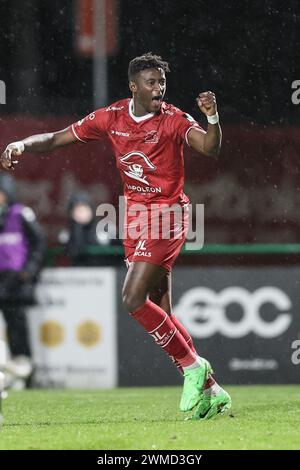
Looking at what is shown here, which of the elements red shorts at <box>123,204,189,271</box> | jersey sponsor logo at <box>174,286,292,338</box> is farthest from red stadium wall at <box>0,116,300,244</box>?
red shorts at <box>123,204,189,271</box>

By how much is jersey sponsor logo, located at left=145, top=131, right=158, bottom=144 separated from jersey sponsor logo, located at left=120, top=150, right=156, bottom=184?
0.09 m

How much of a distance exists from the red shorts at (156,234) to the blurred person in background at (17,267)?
4.26 metres

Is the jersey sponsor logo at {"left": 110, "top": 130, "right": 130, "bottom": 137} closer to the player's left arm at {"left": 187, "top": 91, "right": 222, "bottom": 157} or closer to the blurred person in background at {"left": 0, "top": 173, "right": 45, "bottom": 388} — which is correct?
the player's left arm at {"left": 187, "top": 91, "right": 222, "bottom": 157}

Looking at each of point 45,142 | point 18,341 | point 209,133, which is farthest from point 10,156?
point 18,341

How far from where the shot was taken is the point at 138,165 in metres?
8.28

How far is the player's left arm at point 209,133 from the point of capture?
761 centimetres

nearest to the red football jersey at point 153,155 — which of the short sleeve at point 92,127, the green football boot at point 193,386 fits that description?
the short sleeve at point 92,127

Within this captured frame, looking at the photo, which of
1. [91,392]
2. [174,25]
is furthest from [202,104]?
[174,25]

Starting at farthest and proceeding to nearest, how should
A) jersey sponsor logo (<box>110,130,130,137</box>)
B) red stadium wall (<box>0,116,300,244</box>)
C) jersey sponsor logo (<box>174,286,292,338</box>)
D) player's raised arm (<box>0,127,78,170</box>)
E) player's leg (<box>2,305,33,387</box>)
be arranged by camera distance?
1. red stadium wall (<box>0,116,300,244</box>)
2. jersey sponsor logo (<box>174,286,292,338</box>)
3. player's leg (<box>2,305,33,387</box>)
4. player's raised arm (<box>0,127,78,170</box>)
5. jersey sponsor logo (<box>110,130,130,137</box>)

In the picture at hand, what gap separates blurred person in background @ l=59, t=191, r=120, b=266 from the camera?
12.9 m

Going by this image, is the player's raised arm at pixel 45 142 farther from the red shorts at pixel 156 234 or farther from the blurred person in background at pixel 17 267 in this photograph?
the blurred person in background at pixel 17 267

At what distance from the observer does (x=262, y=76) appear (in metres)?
20.8

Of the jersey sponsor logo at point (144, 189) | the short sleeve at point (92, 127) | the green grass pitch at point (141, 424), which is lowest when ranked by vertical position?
the green grass pitch at point (141, 424)

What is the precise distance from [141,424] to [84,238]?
18.3ft
